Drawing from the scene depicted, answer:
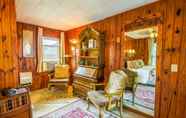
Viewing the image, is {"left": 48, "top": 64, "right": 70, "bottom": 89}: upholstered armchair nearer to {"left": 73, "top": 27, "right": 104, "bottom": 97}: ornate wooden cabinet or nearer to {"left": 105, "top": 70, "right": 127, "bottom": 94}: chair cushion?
{"left": 73, "top": 27, "right": 104, "bottom": 97}: ornate wooden cabinet

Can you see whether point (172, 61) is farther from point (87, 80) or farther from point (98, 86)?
point (87, 80)

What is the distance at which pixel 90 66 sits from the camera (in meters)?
3.61

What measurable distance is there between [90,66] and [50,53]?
6.61ft

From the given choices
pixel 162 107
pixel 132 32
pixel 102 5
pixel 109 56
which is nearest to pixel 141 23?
pixel 132 32

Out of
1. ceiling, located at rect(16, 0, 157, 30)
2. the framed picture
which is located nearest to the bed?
ceiling, located at rect(16, 0, 157, 30)

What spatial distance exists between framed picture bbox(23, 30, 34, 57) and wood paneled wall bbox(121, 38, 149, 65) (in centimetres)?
318

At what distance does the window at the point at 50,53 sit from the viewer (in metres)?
4.52

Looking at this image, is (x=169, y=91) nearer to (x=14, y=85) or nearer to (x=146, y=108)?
(x=146, y=108)

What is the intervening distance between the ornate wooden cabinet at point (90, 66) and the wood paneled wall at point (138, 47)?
0.70 meters

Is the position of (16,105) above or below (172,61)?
below

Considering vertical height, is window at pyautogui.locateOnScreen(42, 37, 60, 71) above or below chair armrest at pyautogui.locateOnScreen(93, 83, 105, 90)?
above

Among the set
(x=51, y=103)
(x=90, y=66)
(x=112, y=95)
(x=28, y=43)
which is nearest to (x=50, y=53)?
(x=28, y=43)

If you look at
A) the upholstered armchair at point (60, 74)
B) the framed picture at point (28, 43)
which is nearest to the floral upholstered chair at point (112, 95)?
the upholstered armchair at point (60, 74)

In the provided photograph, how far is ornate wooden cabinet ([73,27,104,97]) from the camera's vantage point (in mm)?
3275
